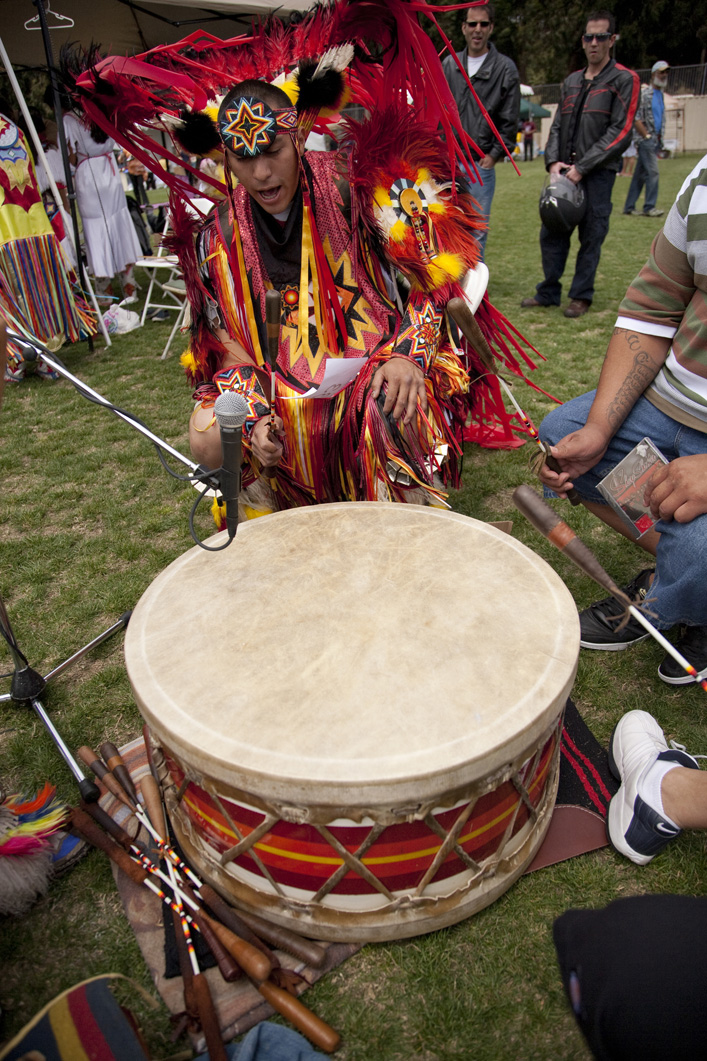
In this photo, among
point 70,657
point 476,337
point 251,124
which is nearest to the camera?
point 251,124

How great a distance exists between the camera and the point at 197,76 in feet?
6.93

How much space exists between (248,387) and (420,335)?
0.60m

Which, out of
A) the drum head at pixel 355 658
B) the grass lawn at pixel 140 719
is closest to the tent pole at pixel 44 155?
the grass lawn at pixel 140 719

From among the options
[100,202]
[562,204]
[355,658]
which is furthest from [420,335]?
[100,202]

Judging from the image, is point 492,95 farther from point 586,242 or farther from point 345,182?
point 345,182

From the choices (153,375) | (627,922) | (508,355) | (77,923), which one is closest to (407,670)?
(627,922)

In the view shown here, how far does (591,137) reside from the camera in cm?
496

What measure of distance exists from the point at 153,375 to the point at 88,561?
257cm

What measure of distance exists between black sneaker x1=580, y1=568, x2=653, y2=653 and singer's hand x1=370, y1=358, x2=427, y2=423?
35.4 inches

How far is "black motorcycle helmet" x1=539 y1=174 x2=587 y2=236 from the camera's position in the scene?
494 centimetres

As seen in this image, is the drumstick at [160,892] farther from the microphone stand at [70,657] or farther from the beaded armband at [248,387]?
the beaded armband at [248,387]

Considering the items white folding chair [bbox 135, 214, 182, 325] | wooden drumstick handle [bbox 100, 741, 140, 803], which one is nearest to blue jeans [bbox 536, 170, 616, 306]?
white folding chair [bbox 135, 214, 182, 325]

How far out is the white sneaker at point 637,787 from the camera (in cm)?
153

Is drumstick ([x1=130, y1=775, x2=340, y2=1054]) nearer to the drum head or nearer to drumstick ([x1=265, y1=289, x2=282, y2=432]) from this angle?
the drum head
